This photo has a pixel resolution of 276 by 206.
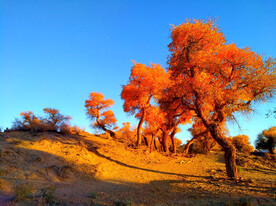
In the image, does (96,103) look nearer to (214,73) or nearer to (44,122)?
(44,122)

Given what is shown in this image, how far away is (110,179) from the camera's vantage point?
13.1 m

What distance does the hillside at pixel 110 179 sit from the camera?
864 cm

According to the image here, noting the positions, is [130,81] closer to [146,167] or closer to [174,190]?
[146,167]

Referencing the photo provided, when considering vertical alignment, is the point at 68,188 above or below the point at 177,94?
below

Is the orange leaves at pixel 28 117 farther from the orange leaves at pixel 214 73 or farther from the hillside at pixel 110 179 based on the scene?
the orange leaves at pixel 214 73

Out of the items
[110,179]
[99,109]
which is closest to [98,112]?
[99,109]

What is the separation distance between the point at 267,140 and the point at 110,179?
36.9 m

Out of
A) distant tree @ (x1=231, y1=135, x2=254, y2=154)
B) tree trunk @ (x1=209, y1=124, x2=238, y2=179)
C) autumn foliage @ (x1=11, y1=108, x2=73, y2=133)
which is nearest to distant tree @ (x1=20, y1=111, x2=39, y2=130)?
autumn foliage @ (x1=11, y1=108, x2=73, y2=133)

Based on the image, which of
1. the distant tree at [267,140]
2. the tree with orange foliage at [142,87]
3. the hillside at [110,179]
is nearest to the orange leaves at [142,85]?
the tree with orange foliage at [142,87]

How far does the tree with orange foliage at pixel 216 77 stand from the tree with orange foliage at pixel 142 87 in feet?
23.7

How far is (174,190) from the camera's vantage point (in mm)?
10742

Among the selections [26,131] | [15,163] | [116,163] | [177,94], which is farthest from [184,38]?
[26,131]

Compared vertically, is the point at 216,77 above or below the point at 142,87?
below

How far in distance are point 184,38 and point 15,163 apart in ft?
48.4
